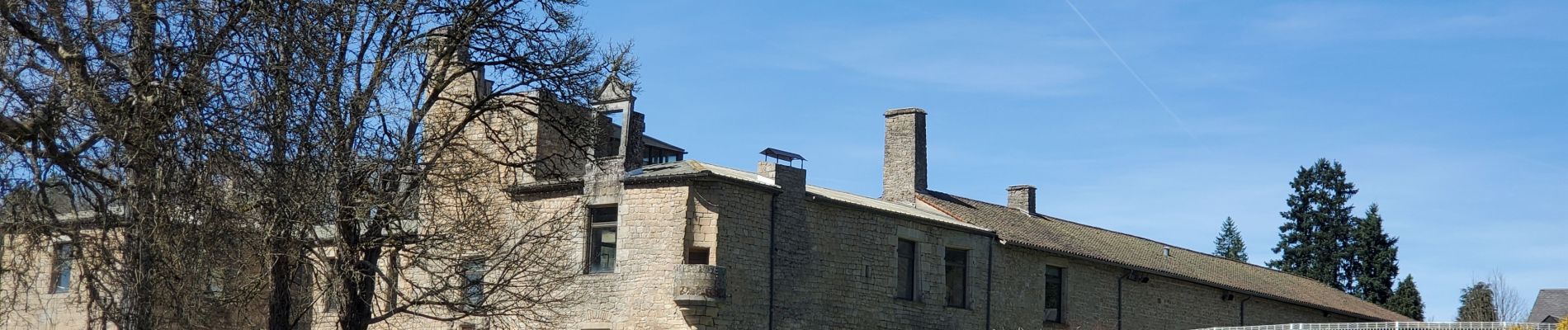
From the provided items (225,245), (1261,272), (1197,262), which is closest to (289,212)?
(225,245)

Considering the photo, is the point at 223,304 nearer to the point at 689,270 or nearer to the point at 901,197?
the point at 689,270

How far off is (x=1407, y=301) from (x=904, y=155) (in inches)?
1330

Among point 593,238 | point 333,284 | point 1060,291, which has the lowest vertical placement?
point 333,284

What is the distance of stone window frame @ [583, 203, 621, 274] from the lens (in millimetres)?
28391

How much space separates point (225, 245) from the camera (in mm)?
14891

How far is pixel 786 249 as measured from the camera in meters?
28.6

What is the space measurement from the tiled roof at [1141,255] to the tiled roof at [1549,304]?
82.3 feet

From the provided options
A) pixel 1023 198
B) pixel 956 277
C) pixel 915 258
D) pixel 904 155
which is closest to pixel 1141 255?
pixel 1023 198

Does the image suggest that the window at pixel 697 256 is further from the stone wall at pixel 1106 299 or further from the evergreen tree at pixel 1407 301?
the evergreen tree at pixel 1407 301

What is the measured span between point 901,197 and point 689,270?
977cm

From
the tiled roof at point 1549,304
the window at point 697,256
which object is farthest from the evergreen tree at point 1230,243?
the window at point 697,256

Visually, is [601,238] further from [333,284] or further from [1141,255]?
[1141,255]

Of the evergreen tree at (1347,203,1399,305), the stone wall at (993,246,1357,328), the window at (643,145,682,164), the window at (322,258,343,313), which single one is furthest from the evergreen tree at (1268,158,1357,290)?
the window at (322,258,343,313)

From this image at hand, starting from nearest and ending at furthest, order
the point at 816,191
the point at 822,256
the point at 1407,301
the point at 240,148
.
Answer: the point at 240,148 → the point at 822,256 → the point at 816,191 → the point at 1407,301
